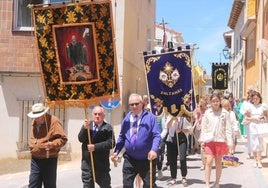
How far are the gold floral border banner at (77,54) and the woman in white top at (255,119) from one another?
15.9ft

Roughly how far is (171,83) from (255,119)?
2.61 metres

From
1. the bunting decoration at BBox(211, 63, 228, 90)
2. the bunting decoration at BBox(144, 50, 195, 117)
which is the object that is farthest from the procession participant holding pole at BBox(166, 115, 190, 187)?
the bunting decoration at BBox(211, 63, 228, 90)

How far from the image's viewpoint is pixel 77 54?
7.96 metres

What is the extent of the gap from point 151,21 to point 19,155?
42.6 ft

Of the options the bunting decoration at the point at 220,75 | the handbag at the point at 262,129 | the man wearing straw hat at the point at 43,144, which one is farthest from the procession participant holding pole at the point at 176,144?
the bunting decoration at the point at 220,75

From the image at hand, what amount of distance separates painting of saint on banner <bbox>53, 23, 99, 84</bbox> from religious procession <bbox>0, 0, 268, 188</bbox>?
0.02 meters

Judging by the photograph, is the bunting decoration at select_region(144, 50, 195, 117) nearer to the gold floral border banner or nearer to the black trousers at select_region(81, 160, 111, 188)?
the gold floral border banner

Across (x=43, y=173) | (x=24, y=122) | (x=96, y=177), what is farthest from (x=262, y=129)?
(x=24, y=122)

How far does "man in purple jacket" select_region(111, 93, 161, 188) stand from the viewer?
7.14 m

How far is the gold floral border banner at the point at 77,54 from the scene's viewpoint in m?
7.93

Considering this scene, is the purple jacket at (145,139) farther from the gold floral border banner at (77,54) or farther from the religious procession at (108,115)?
the gold floral border banner at (77,54)

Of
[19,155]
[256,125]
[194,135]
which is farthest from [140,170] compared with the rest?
[19,155]

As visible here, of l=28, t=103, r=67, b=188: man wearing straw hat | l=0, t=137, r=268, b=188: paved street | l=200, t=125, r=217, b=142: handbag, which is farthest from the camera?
l=0, t=137, r=268, b=188: paved street

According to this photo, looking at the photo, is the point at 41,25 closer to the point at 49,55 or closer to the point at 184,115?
the point at 49,55
